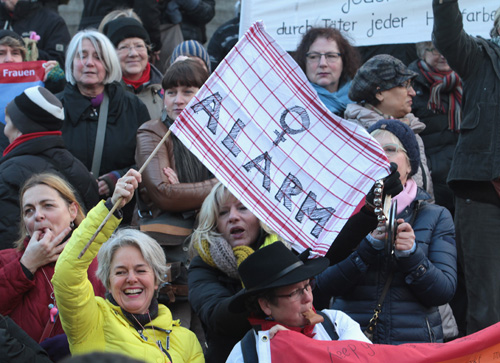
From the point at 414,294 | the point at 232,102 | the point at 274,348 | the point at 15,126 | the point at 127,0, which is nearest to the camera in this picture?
the point at 274,348

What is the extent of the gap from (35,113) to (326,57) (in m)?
2.30

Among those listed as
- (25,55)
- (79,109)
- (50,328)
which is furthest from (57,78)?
(50,328)

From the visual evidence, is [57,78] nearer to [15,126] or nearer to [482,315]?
[15,126]

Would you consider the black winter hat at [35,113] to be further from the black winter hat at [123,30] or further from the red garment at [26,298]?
the black winter hat at [123,30]

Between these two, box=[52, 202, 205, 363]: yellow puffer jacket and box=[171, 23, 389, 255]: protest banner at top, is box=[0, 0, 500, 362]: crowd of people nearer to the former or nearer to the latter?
box=[52, 202, 205, 363]: yellow puffer jacket

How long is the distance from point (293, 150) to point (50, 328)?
152cm

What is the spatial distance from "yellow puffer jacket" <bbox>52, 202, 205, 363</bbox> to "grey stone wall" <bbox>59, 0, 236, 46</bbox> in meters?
7.39

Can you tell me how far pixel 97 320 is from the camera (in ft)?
13.6

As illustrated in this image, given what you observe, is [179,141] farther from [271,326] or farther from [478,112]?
[271,326]

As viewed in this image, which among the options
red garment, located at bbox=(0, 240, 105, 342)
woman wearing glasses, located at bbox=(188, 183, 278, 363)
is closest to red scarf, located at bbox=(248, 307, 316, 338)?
woman wearing glasses, located at bbox=(188, 183, 278, 363)

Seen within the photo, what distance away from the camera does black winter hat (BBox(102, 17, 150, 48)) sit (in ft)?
24.3

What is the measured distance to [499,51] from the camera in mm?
5324

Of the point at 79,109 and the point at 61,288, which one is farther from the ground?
the point at 79,109

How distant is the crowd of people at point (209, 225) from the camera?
4.00m
